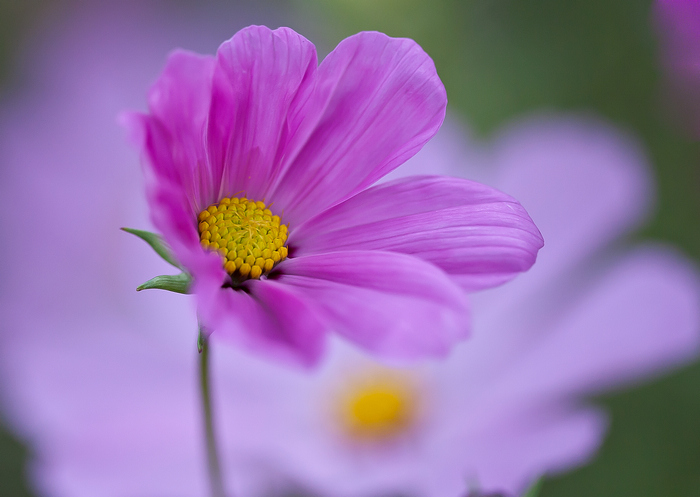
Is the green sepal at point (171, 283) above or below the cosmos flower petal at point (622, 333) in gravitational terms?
above

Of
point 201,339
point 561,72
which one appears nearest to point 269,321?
point 201,339

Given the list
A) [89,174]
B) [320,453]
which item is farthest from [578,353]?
[89,174]

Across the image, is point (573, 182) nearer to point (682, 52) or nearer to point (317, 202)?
point (682, 52)

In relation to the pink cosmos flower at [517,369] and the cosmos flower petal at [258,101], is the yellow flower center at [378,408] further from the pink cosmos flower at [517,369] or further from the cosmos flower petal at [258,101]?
the cosmos flower petal at [258,101]

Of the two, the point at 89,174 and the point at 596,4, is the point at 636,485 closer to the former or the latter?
the point at 596,4

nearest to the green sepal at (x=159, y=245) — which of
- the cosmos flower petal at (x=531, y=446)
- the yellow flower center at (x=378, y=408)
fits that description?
the cosmos flower petal at (x=531, y=446)

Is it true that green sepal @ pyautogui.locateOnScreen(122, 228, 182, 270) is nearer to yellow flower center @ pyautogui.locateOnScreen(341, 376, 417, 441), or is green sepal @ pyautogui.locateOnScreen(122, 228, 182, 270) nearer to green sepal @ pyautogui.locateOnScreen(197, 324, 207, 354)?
green sepal @ pyautogui.locateOnScreen(197, 324, 207, 354)

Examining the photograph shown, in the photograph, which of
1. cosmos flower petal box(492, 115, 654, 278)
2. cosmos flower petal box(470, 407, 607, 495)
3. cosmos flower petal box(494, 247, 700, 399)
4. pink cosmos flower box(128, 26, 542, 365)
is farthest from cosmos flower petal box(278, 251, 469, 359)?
cosmos flower petal box(492, 115, 654, 278)
